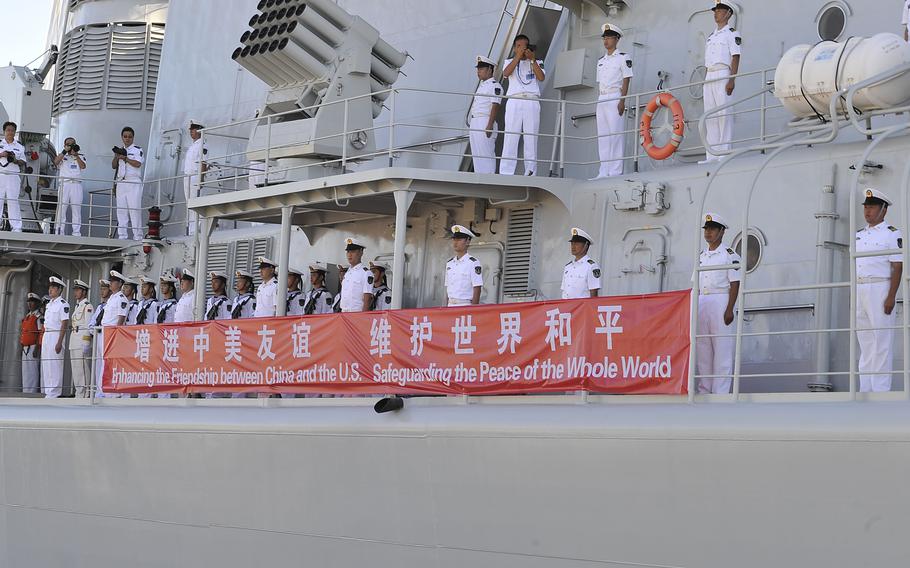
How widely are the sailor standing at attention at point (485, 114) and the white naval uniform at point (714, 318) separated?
3066 mm

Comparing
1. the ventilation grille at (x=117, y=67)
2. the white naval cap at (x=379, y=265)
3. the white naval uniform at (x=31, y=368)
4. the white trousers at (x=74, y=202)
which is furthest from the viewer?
the ventilation grille at (x=117, y=67)

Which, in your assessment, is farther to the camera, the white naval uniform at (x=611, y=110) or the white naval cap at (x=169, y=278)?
the white naval cap at (x=169, y=278)

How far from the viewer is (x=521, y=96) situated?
37.4ft

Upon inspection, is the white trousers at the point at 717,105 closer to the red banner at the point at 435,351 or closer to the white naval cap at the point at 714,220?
the white naval cap at the point at 714,220

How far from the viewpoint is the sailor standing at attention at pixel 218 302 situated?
507 inches

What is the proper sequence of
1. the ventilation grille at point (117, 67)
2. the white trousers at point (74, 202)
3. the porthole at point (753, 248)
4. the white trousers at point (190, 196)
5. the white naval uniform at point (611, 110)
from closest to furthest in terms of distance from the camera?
the porthole at point (753, 248) < the white naval uniform at point (611, 110) < the white trousers at point (190, 196) < the white trousers at point (74, 202) < the ventilation grille at point (117, 67)

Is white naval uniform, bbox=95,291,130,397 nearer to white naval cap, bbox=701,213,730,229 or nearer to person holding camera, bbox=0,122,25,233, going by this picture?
person holding camera, bbox=0,122,25,233

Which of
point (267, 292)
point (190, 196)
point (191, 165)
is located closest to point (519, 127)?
point (267, 292)

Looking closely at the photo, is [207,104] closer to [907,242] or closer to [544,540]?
[544,540]

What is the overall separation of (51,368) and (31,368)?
4.80 ft

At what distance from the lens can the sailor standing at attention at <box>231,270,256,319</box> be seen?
12.7m

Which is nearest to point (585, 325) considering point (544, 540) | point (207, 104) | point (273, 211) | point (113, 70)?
point (544, 540)

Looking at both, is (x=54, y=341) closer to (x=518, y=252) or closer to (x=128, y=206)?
(x=128, y=206)

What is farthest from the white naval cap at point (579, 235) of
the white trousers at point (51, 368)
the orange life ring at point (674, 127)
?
the white trousers at point (51, 368)
